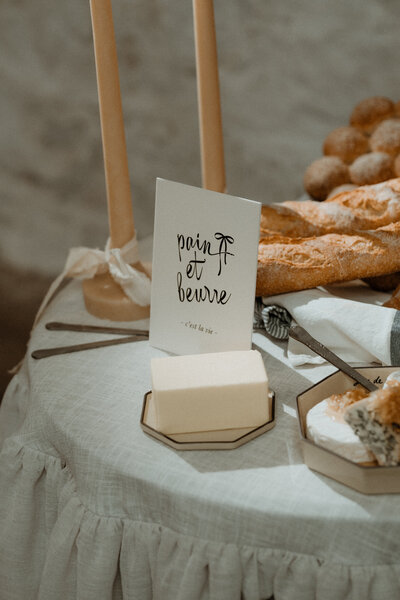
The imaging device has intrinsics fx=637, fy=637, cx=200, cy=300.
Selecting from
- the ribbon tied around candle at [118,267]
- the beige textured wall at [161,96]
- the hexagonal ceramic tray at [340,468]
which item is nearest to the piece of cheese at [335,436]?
the hexagonal ceramic tray at [340,468]

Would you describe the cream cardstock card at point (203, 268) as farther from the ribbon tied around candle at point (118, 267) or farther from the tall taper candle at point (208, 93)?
the tall taper candle at point (208, 93)

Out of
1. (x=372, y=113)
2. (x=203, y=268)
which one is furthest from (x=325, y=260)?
(x=372, y=113)

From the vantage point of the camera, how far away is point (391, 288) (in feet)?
3.62

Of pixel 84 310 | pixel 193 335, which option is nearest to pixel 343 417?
pixel 193 335

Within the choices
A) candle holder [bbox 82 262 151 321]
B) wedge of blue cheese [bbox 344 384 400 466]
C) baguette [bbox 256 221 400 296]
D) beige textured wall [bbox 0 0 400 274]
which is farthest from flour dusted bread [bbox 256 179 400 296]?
beige textured wall [bbox 0 0 400 274]

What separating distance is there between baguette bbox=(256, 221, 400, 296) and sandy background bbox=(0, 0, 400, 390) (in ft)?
2.38

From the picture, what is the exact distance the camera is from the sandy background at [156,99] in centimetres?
144

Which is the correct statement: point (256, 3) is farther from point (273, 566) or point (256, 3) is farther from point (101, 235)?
point (273, 566)

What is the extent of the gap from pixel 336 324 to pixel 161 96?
92 centimetres

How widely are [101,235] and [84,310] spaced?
0.56m

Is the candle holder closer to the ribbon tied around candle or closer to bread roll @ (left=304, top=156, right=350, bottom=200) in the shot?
the ribbon tied around candle

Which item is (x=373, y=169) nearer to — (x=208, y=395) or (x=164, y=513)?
(x=208, y=395)

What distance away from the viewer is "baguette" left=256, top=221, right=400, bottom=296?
981 mm

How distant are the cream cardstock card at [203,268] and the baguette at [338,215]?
0.22 metres
